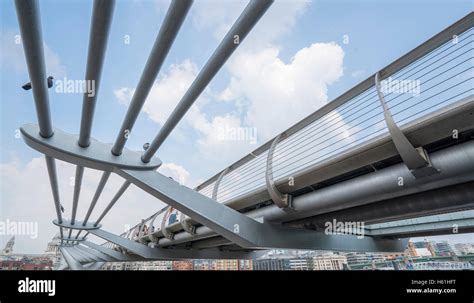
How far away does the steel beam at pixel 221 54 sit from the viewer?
2672 mm

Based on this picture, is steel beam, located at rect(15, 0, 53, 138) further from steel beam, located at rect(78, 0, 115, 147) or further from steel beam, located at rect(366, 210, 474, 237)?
steel beam, located at rect(366, 210, 474, 237)

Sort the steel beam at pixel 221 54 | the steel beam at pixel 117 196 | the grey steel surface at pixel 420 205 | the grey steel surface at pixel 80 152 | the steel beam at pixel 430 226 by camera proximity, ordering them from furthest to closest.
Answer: the steel beam at pixel 430 226 < the steel beam at pixel 117 196 < the grey steel surface at pixel 80 152 < the grey steel surface at pixel 420 205 < the steel beam at pixel 221 54

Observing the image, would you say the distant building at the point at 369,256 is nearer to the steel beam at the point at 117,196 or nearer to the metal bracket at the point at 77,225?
the steel beam at the point at 117,196

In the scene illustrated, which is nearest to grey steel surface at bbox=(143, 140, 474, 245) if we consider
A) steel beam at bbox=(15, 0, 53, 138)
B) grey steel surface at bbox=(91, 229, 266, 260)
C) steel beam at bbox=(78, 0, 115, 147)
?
steel beam at bbox=(78, 0, 115, 147)

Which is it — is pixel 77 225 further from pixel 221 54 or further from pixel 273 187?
pixel 221 54

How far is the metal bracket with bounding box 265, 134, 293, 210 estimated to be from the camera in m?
6.38

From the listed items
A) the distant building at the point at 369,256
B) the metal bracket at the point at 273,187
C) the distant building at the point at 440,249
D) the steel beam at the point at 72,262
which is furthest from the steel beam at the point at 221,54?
the steel beam at the point at 72,262

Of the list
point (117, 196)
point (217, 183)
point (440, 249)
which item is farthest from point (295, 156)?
point (440, 249)

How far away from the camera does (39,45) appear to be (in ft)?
9.84

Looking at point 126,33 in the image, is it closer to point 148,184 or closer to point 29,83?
point 29,83

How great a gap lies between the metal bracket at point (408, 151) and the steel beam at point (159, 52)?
344 cm

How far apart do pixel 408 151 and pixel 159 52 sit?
13.4ft
